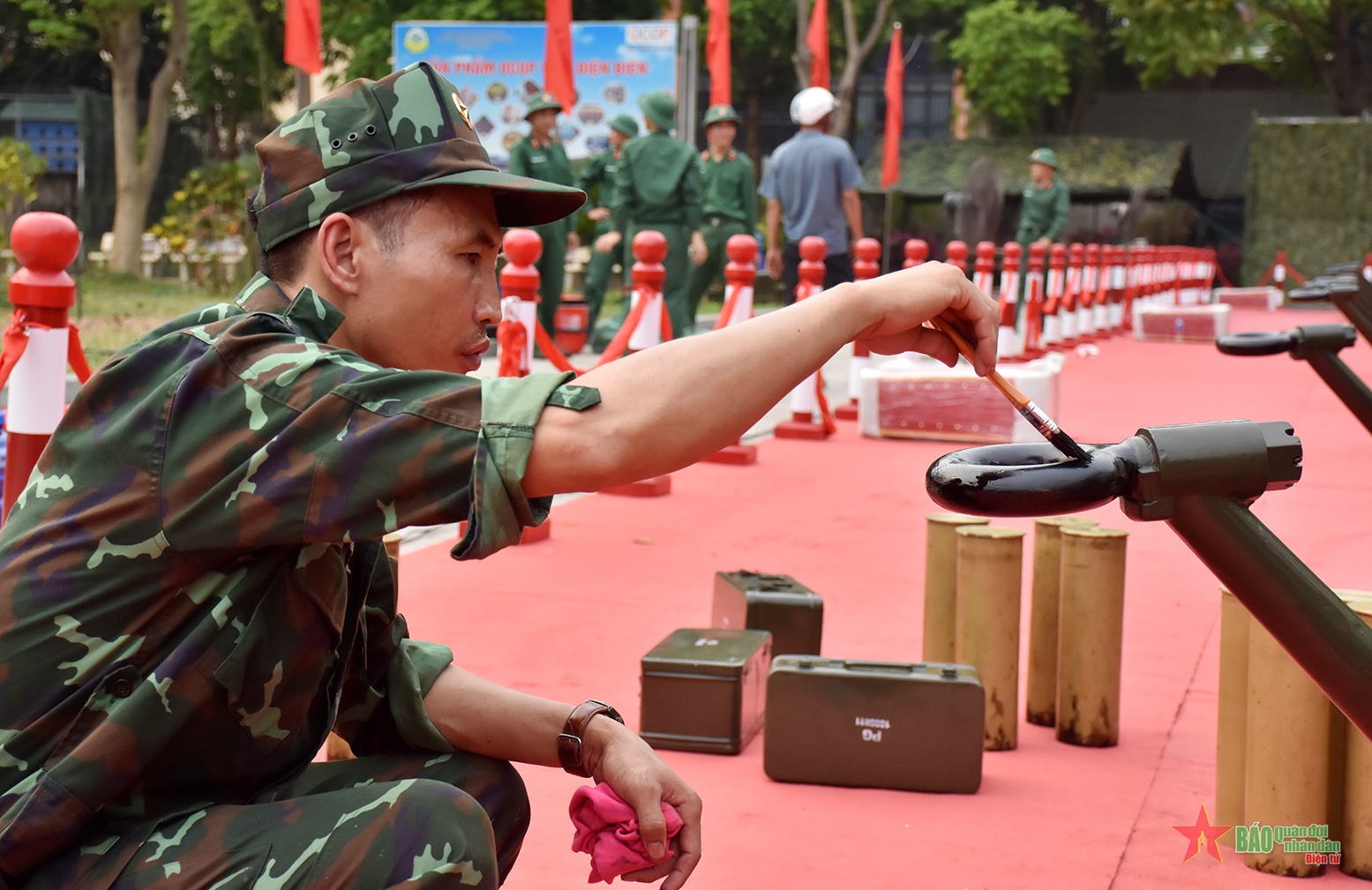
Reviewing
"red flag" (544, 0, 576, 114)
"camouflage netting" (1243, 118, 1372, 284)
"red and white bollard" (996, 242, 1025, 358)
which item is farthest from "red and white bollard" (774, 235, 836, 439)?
"camouflage netting" (1243, 118, 1372, 284)

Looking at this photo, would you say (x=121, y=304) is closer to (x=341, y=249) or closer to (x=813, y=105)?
(x=813, y=105)

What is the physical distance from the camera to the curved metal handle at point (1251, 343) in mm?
3135

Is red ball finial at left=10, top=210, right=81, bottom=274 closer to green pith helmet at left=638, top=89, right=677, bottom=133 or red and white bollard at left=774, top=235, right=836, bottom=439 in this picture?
red and white bollard at left=774, top=235, right=836, bottom=439

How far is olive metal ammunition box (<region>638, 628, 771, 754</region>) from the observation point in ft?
11.0

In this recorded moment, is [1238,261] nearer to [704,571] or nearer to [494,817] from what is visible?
[704,571]

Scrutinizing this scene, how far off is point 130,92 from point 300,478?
22193 millimetres

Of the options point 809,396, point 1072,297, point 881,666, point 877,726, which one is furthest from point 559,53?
point 877,726

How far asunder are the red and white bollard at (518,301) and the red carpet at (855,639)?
2.48ft

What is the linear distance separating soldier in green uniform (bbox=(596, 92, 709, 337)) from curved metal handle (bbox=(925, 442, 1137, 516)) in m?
9.20

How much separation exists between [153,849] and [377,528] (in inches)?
18.0

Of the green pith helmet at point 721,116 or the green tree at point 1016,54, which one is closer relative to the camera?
the green pith helmet at point 721,116

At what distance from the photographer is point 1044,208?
48.6 ft

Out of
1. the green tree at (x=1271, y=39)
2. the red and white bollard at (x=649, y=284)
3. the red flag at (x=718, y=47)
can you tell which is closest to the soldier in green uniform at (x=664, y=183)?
the red and white bollard at (x=649, y=284)

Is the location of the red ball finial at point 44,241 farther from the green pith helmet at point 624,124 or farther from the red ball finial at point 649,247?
the green pith helmet at point 624,124
